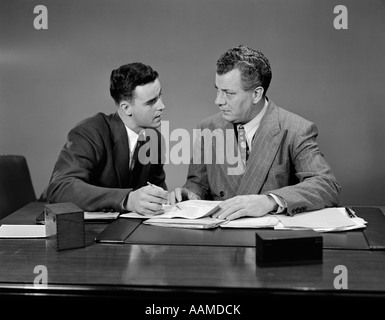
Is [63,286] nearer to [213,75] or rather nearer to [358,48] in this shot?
[213,75]

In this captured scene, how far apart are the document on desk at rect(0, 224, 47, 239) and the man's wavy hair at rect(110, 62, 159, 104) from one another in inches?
41.7

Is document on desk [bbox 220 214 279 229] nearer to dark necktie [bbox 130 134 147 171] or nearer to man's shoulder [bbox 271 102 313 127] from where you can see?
man's shoulder [bbox 271 102 313 127]

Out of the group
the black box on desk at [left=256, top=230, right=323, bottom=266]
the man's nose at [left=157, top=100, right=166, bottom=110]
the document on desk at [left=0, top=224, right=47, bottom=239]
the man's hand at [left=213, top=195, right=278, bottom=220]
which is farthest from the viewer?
the man's nose at [left=157, top=100, right=166, bottom=110]

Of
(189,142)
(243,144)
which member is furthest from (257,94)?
(189,142)

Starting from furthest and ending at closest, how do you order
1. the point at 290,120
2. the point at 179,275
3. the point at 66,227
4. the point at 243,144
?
the point at 243,144 < the point at 290,120 < the point at 66,227 < the point at 179,275

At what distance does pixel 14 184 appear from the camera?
9.16 ft

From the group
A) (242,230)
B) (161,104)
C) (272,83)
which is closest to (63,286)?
(242,230)

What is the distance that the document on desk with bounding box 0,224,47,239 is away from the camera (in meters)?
1.68

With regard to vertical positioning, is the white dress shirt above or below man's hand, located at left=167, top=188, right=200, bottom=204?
above

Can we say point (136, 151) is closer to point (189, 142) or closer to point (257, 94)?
point (189, 142)

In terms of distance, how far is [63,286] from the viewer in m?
1.21

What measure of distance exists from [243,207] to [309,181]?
1.39 feet

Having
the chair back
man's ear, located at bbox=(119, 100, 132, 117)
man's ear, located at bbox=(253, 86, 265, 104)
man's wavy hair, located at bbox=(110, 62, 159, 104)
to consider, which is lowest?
the chair back

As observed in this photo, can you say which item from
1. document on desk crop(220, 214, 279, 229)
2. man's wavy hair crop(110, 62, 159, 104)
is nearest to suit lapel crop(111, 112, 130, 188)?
man's wavy hair crop(110, 62, 159, 104)
